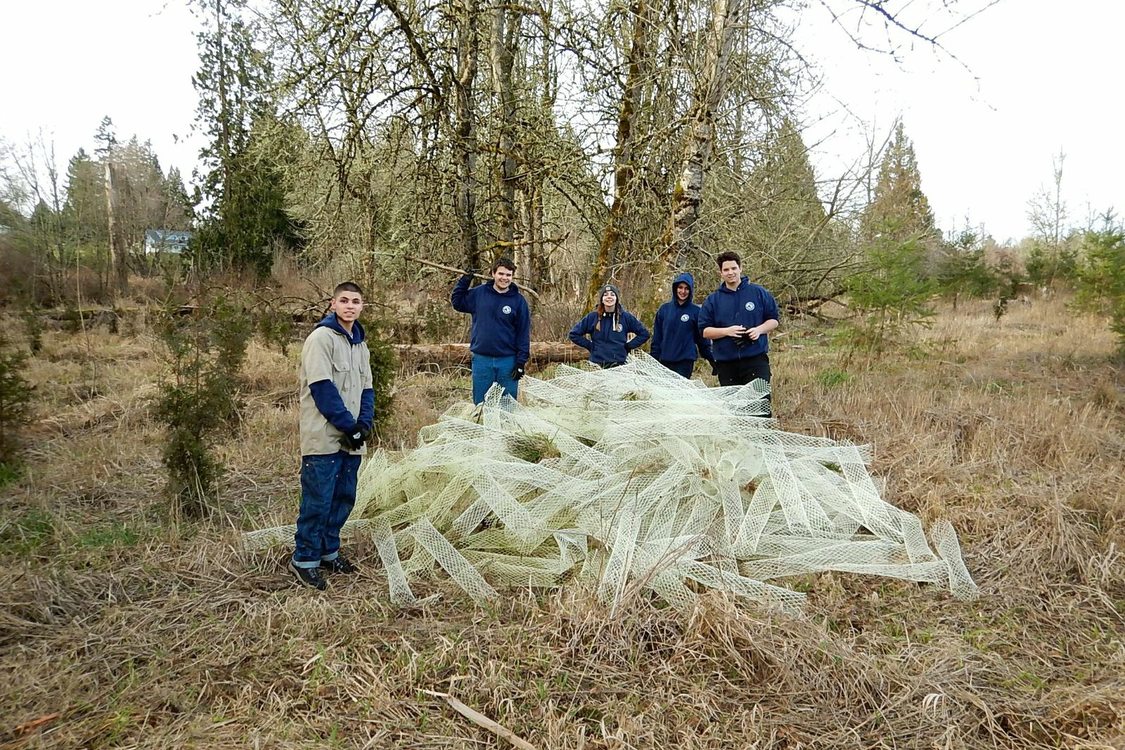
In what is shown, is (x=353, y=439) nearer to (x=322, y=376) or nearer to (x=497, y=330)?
(x=322, y=376)

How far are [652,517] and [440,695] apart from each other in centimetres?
151

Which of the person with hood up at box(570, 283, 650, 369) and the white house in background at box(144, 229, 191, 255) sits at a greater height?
the white house in background at box(144, 229, 191, 255)

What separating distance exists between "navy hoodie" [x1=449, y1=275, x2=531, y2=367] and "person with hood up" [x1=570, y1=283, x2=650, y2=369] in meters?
0.60

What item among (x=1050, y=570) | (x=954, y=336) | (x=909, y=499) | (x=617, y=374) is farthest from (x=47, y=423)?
(x=954, y=336)

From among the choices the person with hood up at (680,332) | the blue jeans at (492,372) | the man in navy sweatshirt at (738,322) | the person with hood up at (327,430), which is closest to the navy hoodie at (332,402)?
the person with hood up at (327,430)

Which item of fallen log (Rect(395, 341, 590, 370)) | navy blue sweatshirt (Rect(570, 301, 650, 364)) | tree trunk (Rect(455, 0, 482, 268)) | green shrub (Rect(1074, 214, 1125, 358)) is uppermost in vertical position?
tree trunk (Rect(455, 0, 482, 268))

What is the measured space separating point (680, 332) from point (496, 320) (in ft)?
5.31

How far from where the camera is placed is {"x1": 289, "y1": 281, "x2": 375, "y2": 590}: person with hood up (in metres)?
3.21

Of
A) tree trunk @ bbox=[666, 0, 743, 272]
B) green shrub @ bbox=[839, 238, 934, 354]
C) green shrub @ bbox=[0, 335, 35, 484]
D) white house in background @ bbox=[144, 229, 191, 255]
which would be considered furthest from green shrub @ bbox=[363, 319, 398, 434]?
white house in background @ bbox=[144, 229, 191, 255]

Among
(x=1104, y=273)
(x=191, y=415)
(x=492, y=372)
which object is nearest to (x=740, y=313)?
(x=492, y=372)

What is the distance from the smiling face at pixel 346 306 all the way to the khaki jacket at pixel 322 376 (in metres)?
0.09

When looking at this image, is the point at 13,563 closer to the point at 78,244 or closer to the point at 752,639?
the point at 752,639

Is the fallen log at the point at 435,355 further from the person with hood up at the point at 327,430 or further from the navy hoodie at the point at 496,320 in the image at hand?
the person with hood up at the point at 327,430

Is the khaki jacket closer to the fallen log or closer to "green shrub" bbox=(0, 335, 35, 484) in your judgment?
"green shrub" bbox=(0, 335, 35, 484)
